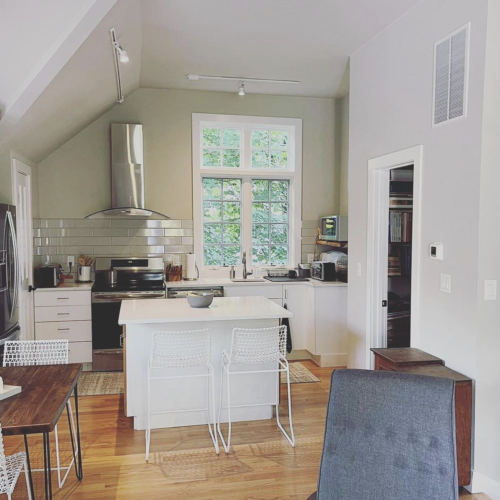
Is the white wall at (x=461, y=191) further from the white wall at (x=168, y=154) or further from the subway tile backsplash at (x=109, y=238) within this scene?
the subway tile backsplash at (x=109, y=238)

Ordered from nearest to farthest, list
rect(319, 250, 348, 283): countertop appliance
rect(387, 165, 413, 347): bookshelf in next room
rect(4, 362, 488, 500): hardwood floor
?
rect(4, 362, 488, 500): hardwood floor, rect(387, 165, 413, 347): bookshelf in next room, rect(319, 250, 348, 283): countertop appliance

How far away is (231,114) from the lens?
569 cm

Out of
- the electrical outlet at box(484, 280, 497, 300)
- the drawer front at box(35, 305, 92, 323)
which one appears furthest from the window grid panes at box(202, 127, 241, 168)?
the electrical outlet at box(484, 280, 497, 300)

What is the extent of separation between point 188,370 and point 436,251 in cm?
197

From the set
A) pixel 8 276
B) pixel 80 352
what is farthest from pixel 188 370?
pixel 80 352

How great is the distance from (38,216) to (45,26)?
2.82m

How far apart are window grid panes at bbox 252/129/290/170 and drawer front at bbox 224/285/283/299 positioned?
5.41ft

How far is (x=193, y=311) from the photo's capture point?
3.45 m

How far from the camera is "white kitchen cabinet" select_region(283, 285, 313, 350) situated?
5.23 m

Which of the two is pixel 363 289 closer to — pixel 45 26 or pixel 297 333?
pixel 297 333

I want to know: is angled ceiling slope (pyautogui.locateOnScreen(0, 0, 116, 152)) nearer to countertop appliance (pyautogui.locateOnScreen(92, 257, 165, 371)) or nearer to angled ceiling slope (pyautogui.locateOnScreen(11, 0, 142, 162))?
angled ceiling slope (pyautogui.locateOnScreen(11, 0, 142, 162))

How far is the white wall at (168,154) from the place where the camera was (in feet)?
17.6

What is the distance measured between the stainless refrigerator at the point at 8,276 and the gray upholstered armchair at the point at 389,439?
9.43 ft

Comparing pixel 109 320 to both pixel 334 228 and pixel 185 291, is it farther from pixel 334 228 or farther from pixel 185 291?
pixel 334 228
